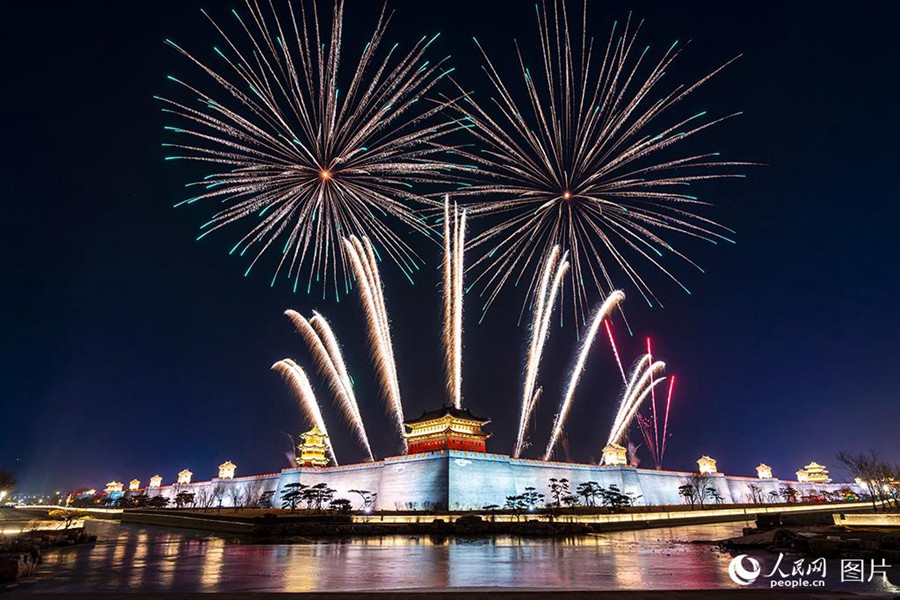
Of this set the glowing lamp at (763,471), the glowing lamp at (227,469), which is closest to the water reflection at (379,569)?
the glowing lamp at (227,469)

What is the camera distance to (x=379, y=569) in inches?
581

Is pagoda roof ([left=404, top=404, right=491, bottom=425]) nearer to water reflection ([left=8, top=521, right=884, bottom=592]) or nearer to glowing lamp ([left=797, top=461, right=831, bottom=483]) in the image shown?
water reflection ([left=8, top=521, right=884, bottom=592])

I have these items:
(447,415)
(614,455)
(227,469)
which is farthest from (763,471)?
(227,469)

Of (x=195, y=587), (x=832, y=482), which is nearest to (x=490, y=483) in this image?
(x=195, y=587)

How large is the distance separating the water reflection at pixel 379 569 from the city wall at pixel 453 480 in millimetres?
26693

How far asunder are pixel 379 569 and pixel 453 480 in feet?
113

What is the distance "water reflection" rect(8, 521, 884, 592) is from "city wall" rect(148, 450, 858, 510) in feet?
87.6

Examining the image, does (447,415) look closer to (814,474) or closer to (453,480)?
(453,480)

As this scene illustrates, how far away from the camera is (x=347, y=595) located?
27.8 ft

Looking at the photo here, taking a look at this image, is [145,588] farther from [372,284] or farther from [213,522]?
[213,522]

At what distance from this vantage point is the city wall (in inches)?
1900

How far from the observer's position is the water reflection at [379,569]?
38.4ft

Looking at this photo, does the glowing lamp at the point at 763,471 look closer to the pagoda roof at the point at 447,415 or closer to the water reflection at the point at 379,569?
the pagoda roof at the point at 447,415

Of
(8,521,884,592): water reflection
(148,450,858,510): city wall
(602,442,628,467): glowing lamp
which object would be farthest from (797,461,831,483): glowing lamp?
(8,521,884,592): water reflection
